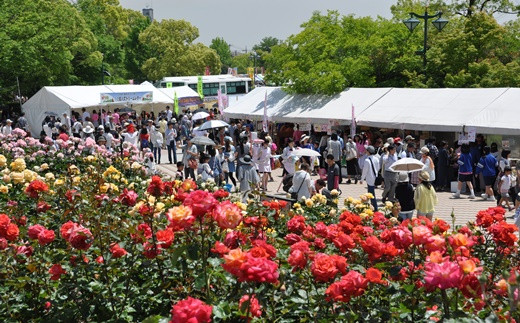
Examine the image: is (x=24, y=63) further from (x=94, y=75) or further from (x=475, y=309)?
(x=475, y=309)

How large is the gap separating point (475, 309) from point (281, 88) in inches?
820

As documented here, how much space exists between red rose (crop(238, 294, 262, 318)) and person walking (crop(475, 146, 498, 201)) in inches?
462

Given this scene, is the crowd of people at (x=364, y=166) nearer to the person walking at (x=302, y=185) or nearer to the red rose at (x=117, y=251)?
the person walking at (x=302, y=185)

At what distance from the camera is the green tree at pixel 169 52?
6794cm

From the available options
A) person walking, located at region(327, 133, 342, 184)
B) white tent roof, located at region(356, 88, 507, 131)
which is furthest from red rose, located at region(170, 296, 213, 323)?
person walking, located at region(327, 133, 342, 184)

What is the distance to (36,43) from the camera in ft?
107

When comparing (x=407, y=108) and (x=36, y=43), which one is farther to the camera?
(x=36, y=43)

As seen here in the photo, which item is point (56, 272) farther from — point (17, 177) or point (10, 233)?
point (17, 177)

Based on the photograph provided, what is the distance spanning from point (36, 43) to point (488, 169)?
Answer: 25.3 metres

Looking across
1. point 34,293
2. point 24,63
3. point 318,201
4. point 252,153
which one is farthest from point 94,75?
point 34,293

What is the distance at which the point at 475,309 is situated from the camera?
339 cm

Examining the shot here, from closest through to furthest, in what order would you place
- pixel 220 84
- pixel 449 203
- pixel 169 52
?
1. pixel 449 203
2. pixel 220 84
3. pixel 169 52

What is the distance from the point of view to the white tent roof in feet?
53.1

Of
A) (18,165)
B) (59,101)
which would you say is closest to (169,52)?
(59,101)
